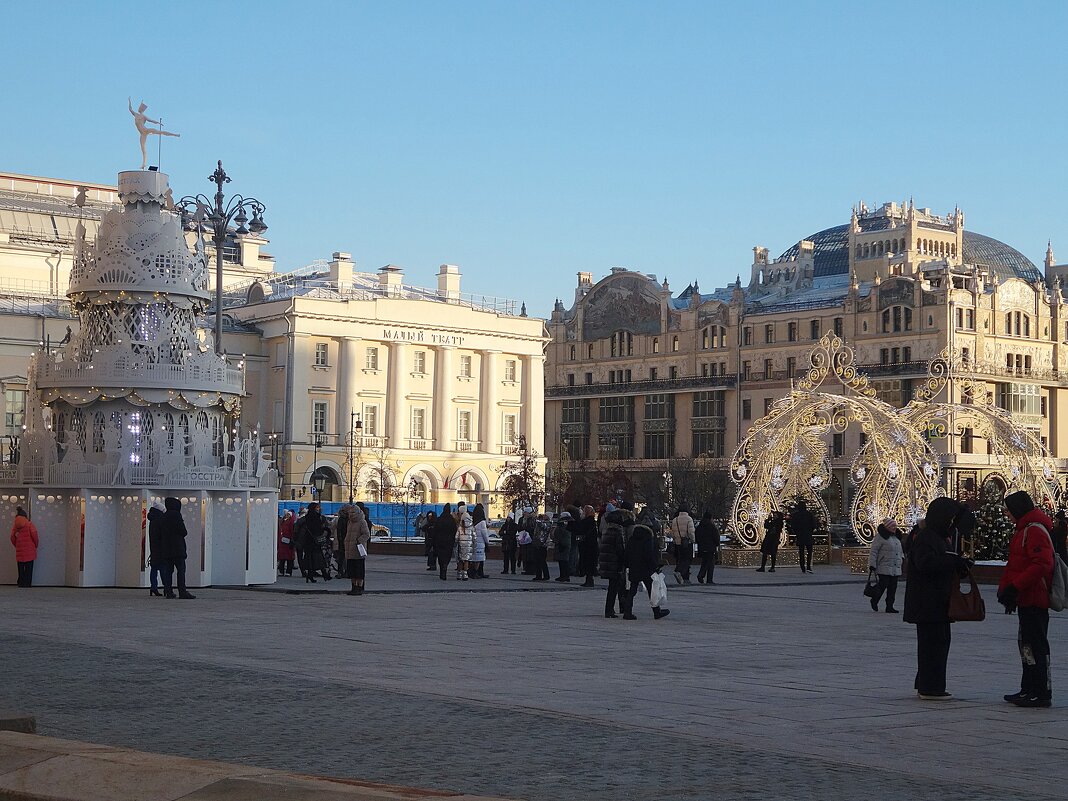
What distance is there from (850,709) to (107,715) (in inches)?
212

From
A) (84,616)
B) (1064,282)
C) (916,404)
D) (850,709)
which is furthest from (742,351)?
(850,709)

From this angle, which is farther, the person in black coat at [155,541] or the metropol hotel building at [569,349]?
the metropol hotel building at [569,349]

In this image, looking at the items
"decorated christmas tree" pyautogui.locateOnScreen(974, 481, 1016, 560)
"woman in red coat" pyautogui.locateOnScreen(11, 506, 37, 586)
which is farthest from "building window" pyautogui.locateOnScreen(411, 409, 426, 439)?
"woman in red coat" pyautogui.locateOnScreen(11, 506, 37, 586)

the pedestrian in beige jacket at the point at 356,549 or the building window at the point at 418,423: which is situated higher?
the building window at the point at 418,423

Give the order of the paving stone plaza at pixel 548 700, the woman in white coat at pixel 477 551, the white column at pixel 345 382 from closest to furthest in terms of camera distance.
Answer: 1. the paving stone plaza at pixel 548 700
2. the woman in white coat at pixel 477 551
3. the white column at pixel 345 382

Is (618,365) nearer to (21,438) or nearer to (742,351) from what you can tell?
(742,351)

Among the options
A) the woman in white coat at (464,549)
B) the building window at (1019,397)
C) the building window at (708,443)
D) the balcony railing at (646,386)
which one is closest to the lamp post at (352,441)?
the building window at (708,443)

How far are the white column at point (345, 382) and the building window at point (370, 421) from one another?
1.04 metres

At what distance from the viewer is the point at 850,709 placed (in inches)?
485

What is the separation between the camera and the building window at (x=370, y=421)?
290 ft

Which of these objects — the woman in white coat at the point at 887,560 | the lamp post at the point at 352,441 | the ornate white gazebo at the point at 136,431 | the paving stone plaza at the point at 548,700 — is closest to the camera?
the paving stone plaza at the point at 548,700

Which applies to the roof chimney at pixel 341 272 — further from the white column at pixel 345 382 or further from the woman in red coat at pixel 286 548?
the woman in red coat at pixel 286 548

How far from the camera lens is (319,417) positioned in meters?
87.6

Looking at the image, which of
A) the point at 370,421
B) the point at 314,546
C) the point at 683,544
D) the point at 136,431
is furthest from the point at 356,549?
the point at 370,421
